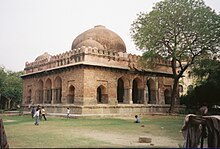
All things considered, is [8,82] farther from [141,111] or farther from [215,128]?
[215,128]

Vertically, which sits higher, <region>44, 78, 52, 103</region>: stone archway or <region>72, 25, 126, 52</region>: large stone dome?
<region>72, 25, 126, 52</region>: large stone dome

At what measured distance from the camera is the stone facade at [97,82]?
18812 millimetres

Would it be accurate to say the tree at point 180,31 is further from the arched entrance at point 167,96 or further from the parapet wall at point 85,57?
the arched entrance at point 167,96

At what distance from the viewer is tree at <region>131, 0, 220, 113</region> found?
718 inches

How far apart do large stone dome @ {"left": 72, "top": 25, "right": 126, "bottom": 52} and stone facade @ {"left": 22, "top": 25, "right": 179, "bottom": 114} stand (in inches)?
5.6

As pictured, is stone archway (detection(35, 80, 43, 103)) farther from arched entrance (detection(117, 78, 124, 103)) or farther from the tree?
the tree

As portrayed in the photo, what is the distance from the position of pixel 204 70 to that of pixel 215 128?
14419mm

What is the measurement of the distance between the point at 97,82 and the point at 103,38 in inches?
232

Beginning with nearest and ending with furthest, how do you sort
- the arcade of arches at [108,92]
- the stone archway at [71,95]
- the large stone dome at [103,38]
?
the arcade of arches at [108,92], the stone archway at [71,95], the large stone dome at [103,38]

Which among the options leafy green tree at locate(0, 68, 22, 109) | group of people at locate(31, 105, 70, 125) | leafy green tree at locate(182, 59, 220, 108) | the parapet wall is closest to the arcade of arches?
the parapet wall

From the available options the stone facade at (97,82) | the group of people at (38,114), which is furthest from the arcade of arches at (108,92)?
the group of people at (38,114)

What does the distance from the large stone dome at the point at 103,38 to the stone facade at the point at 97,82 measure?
143 millimetres

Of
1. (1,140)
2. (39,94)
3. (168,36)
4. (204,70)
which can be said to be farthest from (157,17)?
(1,140)

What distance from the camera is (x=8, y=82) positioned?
38.5 m
